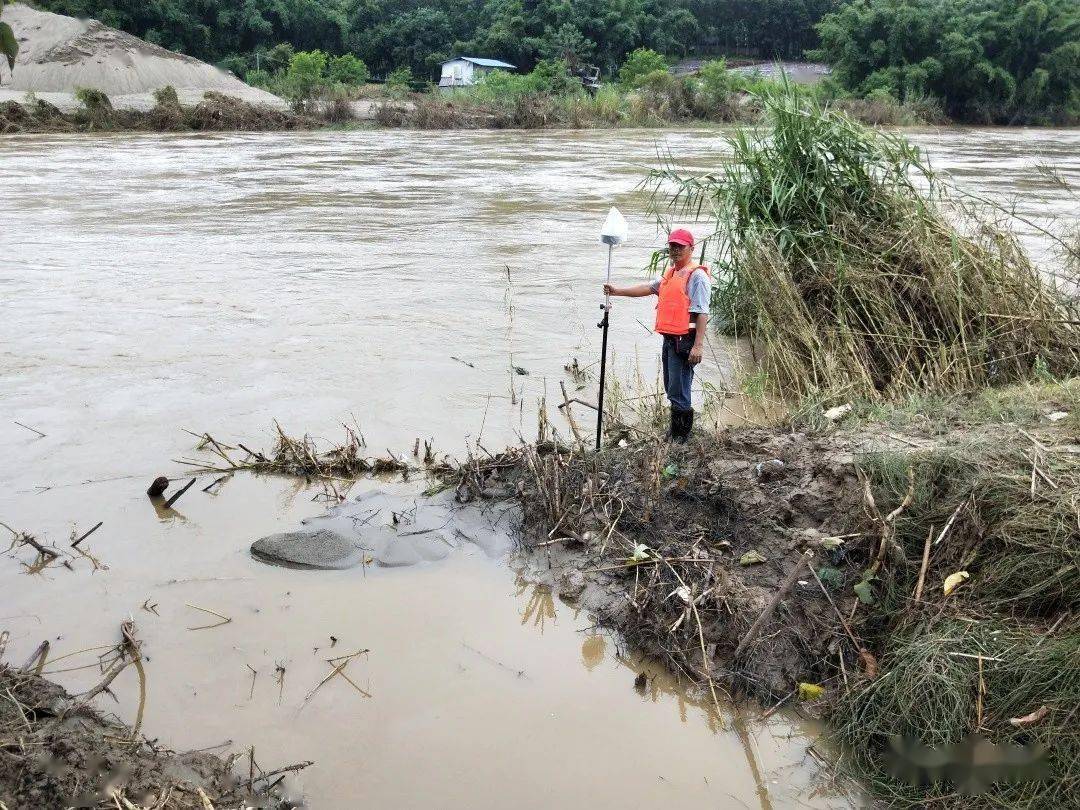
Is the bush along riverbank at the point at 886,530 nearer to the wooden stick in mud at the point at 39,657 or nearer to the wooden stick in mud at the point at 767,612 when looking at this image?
the wooden stick in mud at the point at 767,612

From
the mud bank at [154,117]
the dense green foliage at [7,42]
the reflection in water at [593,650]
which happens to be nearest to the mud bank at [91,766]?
the reflection in water at [593,650]

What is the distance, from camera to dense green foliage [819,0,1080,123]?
42.5 m

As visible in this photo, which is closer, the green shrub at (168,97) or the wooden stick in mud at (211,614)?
the wooden stick in mud at (211,614)

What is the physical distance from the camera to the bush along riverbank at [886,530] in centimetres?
340

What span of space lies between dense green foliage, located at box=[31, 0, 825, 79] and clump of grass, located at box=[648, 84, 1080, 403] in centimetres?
4963

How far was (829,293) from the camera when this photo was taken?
752 centimetres

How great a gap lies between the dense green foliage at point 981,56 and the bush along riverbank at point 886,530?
39.3 meters

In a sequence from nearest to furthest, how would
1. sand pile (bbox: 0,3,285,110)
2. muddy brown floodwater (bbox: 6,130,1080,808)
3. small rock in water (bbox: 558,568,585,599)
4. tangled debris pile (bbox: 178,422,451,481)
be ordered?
1. muddy brown floodwater (bbox: 6,130,1080,808)
2. small rock in water (bbox: 558,568,585,599)
3. tangled debris pile (bbox: 178,422,451,481)
4. sand pile (bbox: 0,3,285,110)

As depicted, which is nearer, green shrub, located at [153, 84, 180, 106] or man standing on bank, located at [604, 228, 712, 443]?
man standing on bank, located at [604, 228, 712, 443]

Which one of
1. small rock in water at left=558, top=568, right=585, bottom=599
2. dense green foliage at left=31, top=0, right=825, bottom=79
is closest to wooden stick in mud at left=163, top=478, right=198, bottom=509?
small rock in water at left=558, top=568, right=585, bottom=599

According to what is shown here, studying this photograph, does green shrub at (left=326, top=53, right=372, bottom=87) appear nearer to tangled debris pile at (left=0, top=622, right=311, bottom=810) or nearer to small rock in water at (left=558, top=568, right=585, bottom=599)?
small rock in water at (left=558, top=568, right=585, bottom=599)

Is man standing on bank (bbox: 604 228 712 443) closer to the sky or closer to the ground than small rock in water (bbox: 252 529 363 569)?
closer to the sky

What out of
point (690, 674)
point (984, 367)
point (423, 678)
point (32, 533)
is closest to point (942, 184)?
point (984, 367)

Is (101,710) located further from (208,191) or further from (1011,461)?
(208,191)
